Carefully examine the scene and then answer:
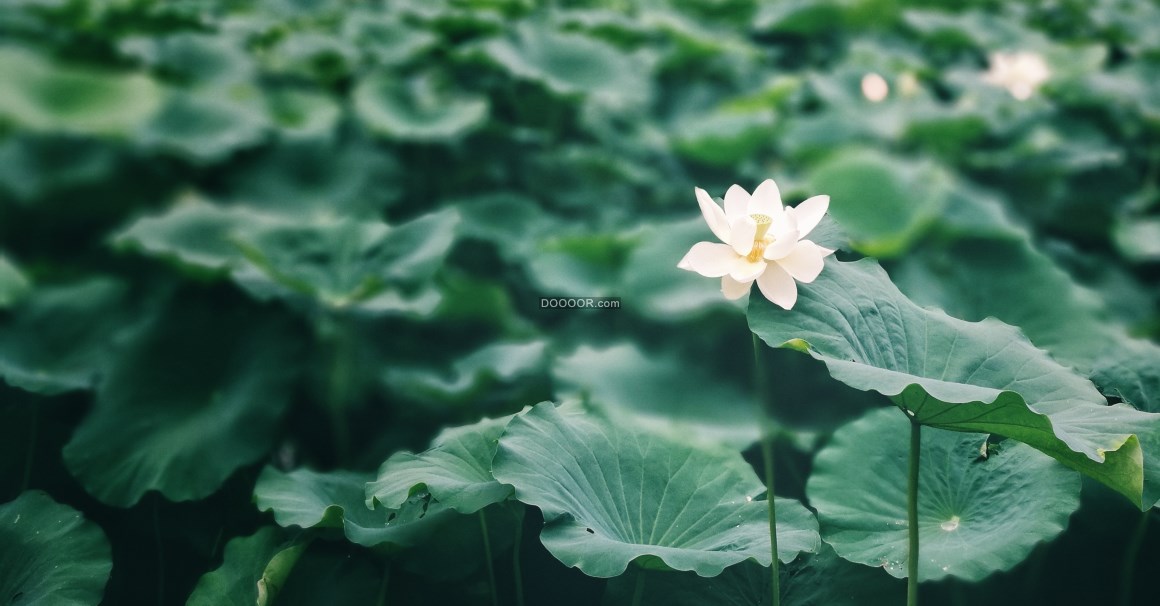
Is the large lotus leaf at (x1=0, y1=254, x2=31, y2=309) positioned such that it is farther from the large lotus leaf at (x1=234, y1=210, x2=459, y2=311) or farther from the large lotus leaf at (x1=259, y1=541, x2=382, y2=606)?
the large lotus leaf at (x1=259, y1=541, x2=382, y2=606)

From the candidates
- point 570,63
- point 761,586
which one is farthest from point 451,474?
point 570,63

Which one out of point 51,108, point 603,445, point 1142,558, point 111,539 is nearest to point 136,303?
point 111,539

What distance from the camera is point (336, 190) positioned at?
75.0 inches

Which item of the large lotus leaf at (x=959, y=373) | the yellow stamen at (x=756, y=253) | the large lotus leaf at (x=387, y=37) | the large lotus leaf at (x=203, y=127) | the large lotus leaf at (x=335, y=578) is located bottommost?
the large lotus leaf at (x=203, y=127)

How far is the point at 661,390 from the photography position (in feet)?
4.17

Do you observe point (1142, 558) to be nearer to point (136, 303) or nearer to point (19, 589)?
point (19, 589)

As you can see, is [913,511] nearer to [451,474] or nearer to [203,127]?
[451,474]

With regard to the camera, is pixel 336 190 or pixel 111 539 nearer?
pixel 111 539

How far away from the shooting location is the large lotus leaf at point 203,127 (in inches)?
71.3

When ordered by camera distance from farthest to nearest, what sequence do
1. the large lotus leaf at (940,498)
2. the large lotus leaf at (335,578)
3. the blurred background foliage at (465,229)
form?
the blurred background foliage at (465,229), the large lotus leaf at (335,578), the large lotus leaf at (940,498)

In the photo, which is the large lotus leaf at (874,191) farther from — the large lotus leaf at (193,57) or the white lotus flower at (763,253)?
the large lotus leaf at (193,57)

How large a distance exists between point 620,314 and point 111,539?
885 millimetres

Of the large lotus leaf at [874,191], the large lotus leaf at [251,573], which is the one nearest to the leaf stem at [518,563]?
the large lotus leaf at [251,573]

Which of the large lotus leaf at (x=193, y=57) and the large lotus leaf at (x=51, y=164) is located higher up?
the large lotus leaf at (x=193, y=57)
